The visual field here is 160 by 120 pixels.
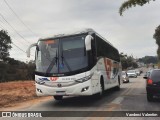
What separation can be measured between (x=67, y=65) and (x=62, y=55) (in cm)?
55

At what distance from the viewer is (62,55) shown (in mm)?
14445

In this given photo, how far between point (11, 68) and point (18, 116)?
49.7m

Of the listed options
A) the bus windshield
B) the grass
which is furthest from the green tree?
the bus windshield

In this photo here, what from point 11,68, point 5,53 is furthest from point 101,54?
point 5,53

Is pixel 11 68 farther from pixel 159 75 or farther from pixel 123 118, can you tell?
pixel 123 118

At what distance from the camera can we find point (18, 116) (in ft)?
38.6

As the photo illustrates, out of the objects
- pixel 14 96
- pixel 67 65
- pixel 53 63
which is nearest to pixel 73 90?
pixel 67 65

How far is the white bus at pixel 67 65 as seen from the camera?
45.7 ft

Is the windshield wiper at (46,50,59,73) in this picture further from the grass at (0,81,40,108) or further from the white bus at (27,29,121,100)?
the grass at (0,81,40,108)

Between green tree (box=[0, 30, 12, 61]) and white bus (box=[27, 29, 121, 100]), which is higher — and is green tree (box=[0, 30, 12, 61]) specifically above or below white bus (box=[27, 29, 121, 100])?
above

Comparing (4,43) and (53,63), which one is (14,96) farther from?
(4,43)

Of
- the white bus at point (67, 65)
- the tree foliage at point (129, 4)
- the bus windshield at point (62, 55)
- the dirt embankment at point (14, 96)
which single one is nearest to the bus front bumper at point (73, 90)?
the white bus at point (67, 65)

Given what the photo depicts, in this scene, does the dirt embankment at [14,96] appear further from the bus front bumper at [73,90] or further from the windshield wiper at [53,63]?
the windshield wiper at [53,63]

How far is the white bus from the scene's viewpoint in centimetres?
1393
